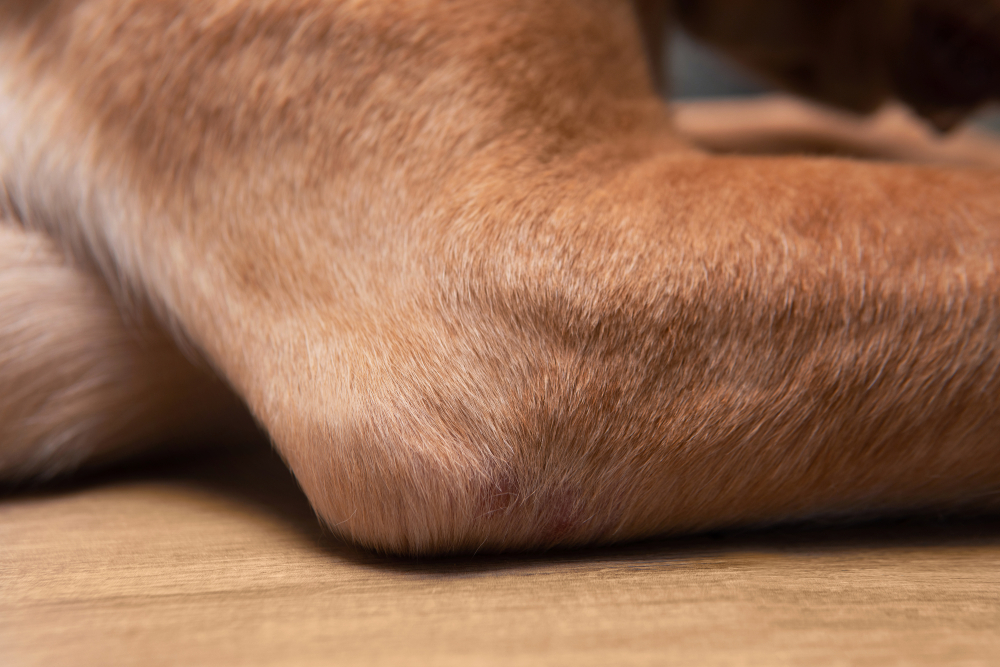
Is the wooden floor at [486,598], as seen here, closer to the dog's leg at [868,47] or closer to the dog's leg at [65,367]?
the dog's leg at [65,367]

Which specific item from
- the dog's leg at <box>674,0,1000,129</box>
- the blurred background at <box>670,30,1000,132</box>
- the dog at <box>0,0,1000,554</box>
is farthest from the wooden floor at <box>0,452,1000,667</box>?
the blurred background at <box>670,30,1000,132</box>

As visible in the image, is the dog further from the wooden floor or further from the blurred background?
the blurred background

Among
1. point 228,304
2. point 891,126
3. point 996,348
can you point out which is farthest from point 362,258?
point 891,126

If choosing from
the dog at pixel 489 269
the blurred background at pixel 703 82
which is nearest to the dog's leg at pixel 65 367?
the dog at pixel 489 269

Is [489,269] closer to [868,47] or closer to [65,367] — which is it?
[65,367]

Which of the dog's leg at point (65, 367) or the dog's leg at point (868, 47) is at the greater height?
the dog's leg at point (868, 47)

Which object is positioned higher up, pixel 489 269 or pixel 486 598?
pixel 489 269

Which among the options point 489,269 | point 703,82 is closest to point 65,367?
point 489,269
